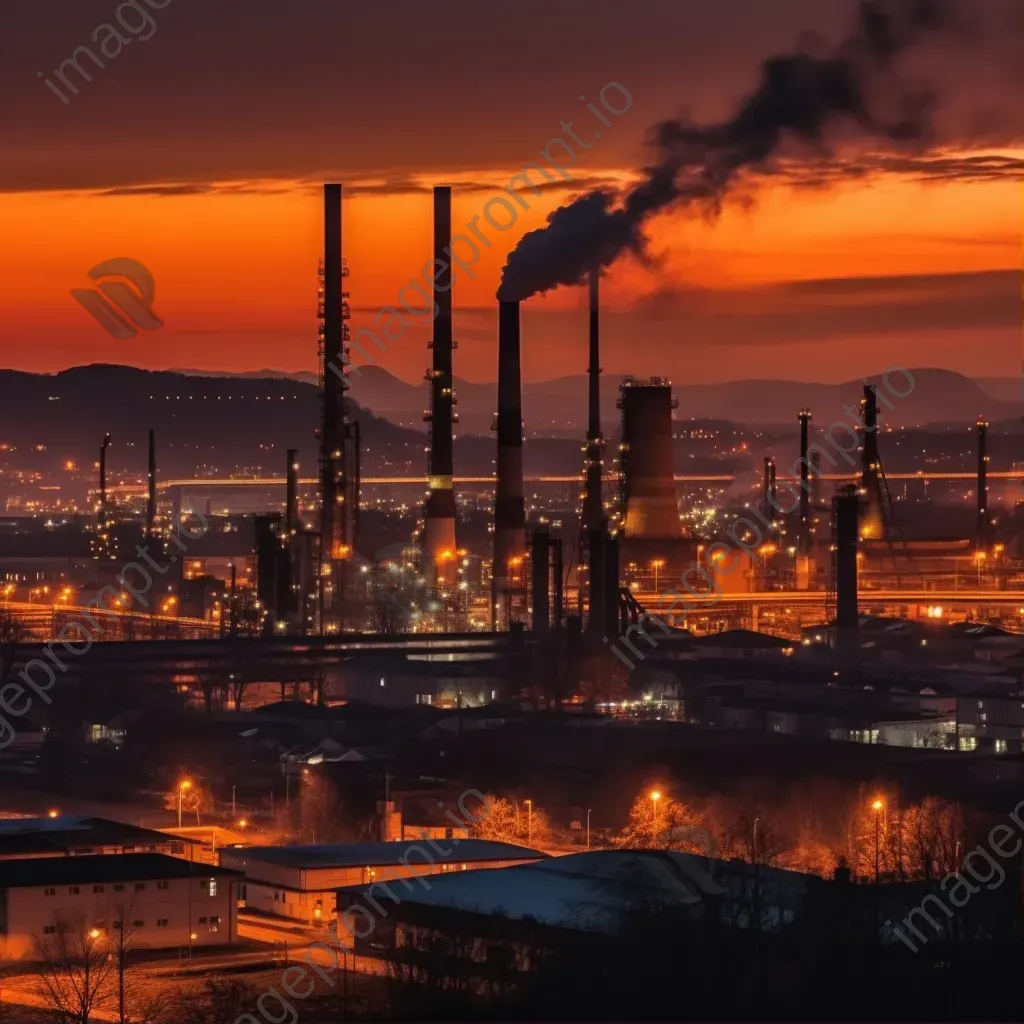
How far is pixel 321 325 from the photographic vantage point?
42969 millimetres

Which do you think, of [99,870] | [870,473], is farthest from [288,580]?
[99,870]

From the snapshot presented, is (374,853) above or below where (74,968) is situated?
above

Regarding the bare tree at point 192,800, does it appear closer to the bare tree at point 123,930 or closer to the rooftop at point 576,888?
the bare tree at point 123,930

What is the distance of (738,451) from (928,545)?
210 ft

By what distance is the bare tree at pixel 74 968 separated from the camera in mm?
16641

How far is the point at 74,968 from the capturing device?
17.9m

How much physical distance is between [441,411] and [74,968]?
2558 cm

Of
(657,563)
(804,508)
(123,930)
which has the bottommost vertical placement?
(123,930)

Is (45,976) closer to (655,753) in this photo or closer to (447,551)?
(655,753)

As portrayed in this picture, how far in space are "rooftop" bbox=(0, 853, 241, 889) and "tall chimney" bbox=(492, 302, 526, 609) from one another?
70.3 feet

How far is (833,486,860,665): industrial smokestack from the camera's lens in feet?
122

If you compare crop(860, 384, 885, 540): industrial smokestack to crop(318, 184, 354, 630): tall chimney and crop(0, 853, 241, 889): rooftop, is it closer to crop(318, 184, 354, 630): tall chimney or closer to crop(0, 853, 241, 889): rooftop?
crop(318, 184, 354, 630): tall chimney

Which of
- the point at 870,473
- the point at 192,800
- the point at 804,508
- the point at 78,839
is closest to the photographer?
the point at 78,839

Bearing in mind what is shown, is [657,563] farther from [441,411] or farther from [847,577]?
[847,577]
